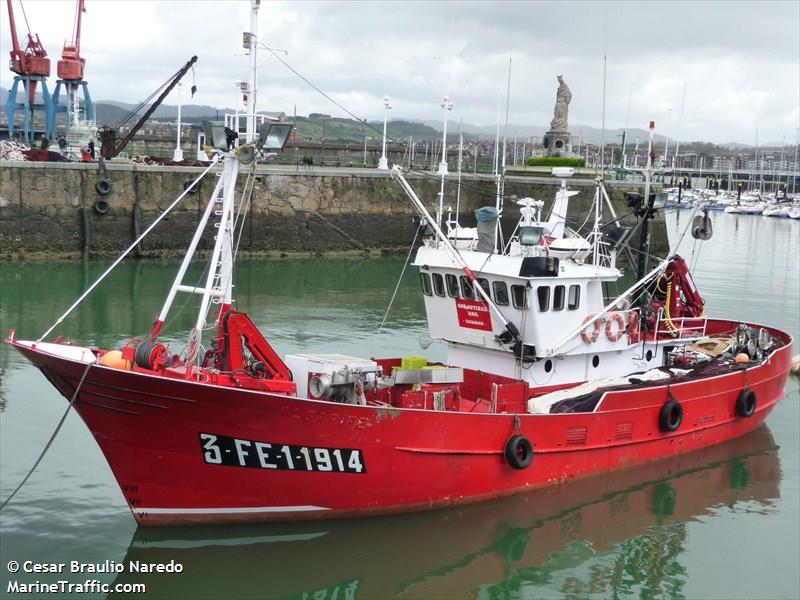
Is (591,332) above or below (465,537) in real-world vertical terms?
above

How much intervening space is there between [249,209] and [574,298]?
77.1 ft

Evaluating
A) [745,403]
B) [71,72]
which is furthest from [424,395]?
[71,72]

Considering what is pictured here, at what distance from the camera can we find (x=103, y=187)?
110ft

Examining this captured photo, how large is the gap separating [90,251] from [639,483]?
2346 centimetres

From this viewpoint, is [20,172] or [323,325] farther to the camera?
[20,172]

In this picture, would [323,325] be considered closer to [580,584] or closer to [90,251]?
[90,251]

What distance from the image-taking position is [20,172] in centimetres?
3219

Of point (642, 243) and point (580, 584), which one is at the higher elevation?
point (642, 243)

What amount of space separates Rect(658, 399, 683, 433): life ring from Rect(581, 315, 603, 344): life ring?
58.0 inches

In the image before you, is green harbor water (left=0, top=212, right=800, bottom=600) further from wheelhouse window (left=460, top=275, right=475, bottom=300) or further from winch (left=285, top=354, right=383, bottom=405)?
winch (left=285, top=354, right=383, bottom=405)

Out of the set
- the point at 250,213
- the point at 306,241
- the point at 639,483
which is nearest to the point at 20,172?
the point at 250,213

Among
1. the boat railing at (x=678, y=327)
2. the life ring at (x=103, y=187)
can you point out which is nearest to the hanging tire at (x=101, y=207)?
the life ring at (x=103, y=187)

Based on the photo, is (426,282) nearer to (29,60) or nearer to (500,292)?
(500,292)

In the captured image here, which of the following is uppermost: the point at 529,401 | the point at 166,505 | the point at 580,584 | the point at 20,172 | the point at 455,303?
the point at 20,172
